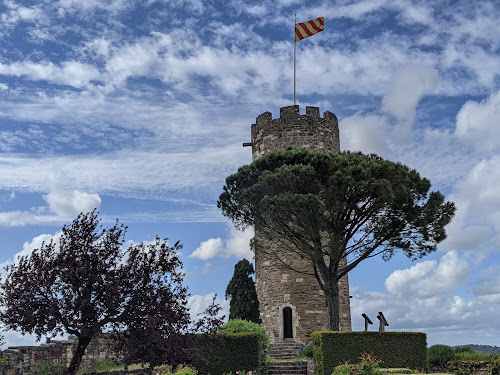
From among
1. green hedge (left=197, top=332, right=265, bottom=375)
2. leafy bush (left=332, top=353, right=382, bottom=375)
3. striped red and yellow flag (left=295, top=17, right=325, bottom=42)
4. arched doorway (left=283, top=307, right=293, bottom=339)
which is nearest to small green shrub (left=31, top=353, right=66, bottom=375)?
green hedge (left=197, top=332, right=265, bottom=375)

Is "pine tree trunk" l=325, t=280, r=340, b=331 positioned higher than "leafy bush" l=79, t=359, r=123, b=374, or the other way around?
"pine tree trunk" l=325, t=280, r=340, b=331

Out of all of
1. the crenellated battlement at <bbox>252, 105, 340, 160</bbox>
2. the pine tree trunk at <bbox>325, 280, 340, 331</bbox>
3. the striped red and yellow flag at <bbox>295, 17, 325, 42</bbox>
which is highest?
the striped red and yellow flag at <bbox>295, 17, 325, 42</bbox>

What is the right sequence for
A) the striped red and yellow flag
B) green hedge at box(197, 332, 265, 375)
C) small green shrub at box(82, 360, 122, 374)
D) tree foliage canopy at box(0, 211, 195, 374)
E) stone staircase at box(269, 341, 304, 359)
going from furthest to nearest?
the striped red and yellow flag → stone staircase at box(269, 341, 304, 359) → small green shrub at box(82, 360, 122, 374) → green hedge at box(197, 332, 265, 375) → tree foliage canopy at box(0, 211, 195, 374)

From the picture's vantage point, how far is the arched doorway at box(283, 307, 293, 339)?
98.6 feet

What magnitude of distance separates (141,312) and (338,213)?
11.7 m

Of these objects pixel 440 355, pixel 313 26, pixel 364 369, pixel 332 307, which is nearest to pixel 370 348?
pixel 332 307

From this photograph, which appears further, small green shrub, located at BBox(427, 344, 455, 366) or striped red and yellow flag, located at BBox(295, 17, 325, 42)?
striped red and yellow flag, located at BBox(295, 17, 325, 42)

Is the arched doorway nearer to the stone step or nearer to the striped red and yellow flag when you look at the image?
the stone step

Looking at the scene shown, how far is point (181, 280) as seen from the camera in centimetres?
1678

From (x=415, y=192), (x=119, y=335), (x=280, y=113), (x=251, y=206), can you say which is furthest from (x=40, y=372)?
(x=280, y=113)

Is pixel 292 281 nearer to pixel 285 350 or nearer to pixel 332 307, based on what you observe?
pixel 285 350

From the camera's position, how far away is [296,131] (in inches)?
1283

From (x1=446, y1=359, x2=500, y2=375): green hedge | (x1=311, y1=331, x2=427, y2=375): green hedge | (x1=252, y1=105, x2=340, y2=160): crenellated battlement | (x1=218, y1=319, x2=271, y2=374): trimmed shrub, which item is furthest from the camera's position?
(x1=252, y1=105, x2=340, y2=160): crenellated battlement

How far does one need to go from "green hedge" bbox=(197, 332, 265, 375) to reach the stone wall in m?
3.70
